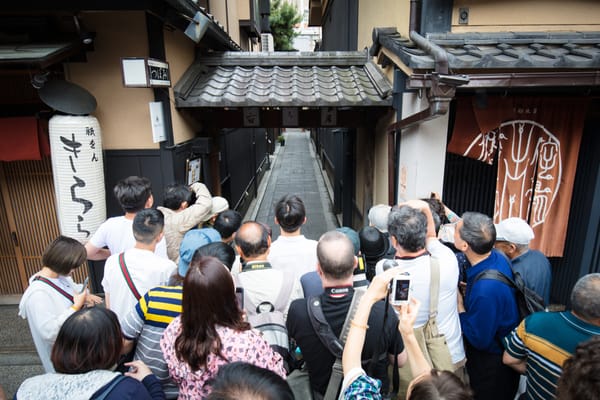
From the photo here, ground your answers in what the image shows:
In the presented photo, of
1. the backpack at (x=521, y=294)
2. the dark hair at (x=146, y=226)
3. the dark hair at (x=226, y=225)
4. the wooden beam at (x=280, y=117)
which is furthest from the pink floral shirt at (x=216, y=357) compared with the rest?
the wooden beam at (x=280, y=117)

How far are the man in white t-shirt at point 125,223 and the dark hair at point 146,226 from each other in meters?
0.68

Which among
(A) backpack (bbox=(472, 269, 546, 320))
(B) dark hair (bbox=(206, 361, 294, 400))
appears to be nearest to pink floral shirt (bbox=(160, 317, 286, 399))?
(B) dark hair (bbox=(206, 361, 294, 400))

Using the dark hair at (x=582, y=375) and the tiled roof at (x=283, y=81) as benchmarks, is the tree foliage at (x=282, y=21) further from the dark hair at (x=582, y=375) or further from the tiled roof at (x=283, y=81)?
the dark hair at (x=582, y=375)

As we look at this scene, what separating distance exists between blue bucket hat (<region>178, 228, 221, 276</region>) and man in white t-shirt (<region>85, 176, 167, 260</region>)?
0.59 metres

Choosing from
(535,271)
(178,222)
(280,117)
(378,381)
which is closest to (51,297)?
(178,222)

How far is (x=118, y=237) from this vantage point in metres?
4.05

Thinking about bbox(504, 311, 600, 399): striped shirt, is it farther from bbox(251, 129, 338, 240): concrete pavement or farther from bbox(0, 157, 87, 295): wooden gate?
bbox(251, 129, 338, 240): concrete pavement

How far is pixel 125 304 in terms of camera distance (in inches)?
126

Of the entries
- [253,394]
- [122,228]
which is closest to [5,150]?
[122,228]

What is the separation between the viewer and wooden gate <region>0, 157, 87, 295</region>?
5.80 metres

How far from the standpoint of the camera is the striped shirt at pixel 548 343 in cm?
238

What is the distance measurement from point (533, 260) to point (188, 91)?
5427mm

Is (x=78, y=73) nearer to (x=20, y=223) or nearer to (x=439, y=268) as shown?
(x=20, y=223)

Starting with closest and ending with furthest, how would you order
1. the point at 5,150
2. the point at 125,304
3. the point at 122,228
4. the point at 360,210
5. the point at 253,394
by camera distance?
the point at 253,394, the point at 125,304, the point at 122,228, the point at 5,150, the point at 360,210
